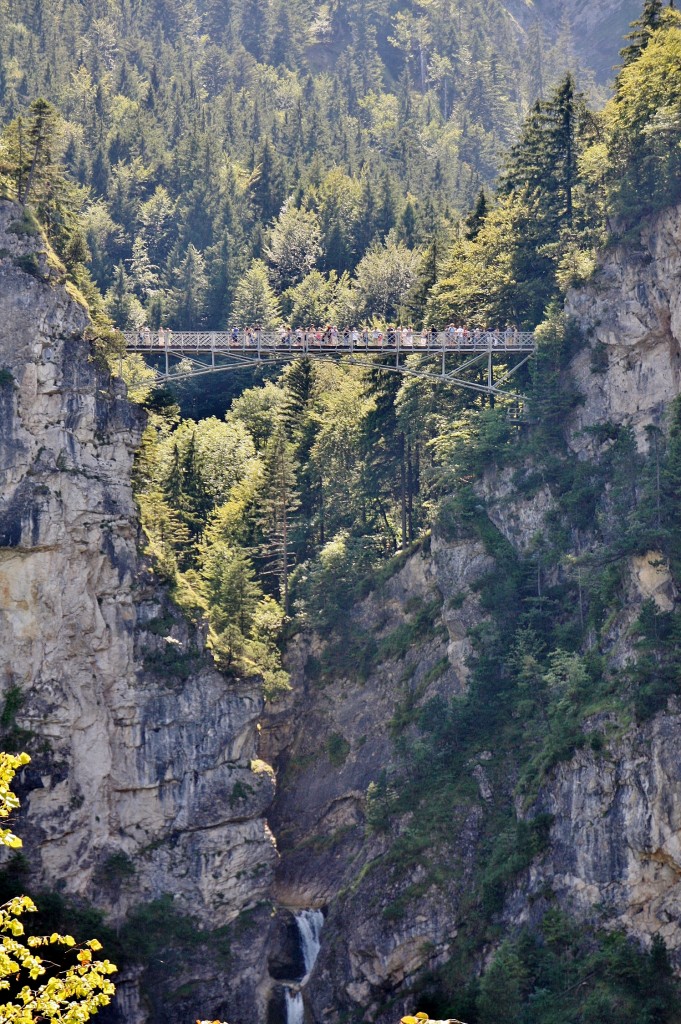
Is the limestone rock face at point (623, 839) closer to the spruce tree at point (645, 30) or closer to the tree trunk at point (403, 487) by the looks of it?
the tree trunk at point (403, 487)

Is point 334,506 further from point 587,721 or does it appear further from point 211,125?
point 211,125

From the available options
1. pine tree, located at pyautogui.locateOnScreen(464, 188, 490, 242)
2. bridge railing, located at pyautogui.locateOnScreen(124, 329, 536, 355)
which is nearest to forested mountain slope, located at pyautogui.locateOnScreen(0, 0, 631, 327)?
pine tree, located at pyautogui.locateOnScreen(464, 188, 490, 242)

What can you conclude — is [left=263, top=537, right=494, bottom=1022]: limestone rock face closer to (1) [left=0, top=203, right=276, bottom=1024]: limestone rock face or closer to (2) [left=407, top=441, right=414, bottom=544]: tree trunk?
(1) [left=0, top=203, right=276, bottom=1024]: limestone rock face

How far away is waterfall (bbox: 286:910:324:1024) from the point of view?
71.5 m

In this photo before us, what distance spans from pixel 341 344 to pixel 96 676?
18086 millimetres

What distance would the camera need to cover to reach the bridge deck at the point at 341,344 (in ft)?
252

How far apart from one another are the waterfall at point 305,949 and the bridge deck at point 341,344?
24.1 m

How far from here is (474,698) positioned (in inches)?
2837

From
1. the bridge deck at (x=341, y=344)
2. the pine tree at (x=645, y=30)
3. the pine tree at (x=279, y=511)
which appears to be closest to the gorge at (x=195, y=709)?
the bridge deck at (x=341, y=344)

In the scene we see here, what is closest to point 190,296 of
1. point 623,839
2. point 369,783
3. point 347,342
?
point 347,342

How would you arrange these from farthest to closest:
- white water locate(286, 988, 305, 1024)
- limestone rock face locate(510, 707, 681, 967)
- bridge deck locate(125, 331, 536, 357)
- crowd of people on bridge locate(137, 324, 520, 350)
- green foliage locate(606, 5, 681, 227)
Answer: crowd of people on bridge locate(137, 324, 520, 350), bridge deck locate(125, 331, 536, 357), green foliage locate(606, 5, 681, 227), white water locate(286, 988, 305, 1024), limestone rock face locate(510, 707, 681, 967)

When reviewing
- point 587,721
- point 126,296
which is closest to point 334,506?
point 587,721

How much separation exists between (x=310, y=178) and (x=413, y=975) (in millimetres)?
74235

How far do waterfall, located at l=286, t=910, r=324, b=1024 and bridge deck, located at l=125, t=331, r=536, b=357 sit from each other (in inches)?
949
